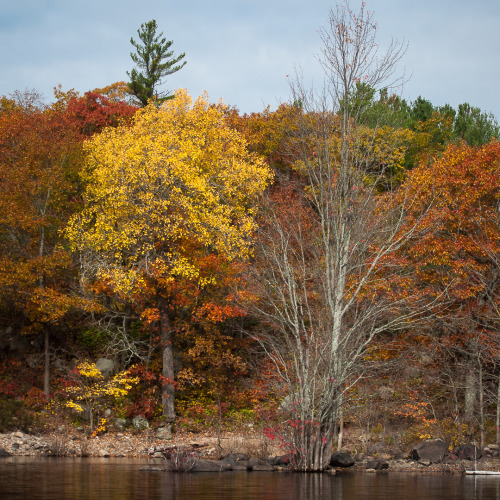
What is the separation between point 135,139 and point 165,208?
13.7 feet

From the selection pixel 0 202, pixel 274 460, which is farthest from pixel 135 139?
pixel 274 460

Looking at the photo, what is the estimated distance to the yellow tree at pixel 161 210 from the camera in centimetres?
2991

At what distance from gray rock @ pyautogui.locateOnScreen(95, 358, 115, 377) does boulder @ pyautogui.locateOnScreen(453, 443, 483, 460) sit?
1720 cm

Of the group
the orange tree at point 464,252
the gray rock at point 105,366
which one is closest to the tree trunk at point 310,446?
the orange tree at point 464,252

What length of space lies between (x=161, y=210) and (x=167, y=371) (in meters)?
7.74

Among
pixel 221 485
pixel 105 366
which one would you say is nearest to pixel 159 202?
pixel 105 366

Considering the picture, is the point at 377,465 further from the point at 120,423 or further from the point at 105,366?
the point at 105,366

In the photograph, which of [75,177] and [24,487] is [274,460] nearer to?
[24,487]

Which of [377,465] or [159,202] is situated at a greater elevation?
[159,202]

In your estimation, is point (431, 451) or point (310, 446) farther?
point (431, 451)

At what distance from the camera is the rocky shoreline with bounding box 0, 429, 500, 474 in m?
21.3

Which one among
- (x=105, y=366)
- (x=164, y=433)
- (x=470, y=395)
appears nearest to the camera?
(x=470, y=395)

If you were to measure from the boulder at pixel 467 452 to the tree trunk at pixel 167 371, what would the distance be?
1354cm

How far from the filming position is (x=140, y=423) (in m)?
31.0
